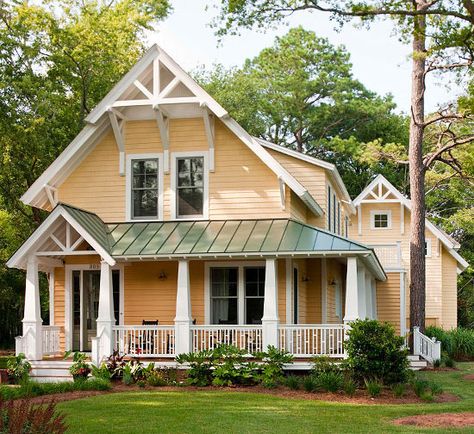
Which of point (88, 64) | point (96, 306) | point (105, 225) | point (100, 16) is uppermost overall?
point (100, 16)

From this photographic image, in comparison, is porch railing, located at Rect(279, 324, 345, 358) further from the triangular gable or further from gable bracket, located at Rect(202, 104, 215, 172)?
gable bracket, located at Rect(202, 104, 215, 172)

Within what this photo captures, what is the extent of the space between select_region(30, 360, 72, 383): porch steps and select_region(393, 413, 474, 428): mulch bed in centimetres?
900

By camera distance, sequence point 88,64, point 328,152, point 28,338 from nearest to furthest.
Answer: point 28,338 → point 88,64 → point 328,152

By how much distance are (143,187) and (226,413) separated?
9.24 metres

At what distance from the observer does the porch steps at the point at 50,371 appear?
19672 mm

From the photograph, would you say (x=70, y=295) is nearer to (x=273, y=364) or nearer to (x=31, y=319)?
(x=31, y=319)

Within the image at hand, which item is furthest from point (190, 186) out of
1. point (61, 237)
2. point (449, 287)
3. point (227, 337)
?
point (449, 287)

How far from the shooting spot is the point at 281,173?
20.5 meters

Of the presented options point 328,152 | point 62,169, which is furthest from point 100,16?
point 328,152

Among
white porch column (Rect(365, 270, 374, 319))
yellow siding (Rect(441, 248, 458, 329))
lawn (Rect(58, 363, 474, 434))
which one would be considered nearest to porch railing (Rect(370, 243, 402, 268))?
white porch column (Rect(365, 270, 374, 319))

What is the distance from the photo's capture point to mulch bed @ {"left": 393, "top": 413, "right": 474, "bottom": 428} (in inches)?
520

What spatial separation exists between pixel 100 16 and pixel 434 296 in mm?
19750

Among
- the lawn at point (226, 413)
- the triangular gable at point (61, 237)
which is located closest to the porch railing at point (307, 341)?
the lawn at point (226, 413)

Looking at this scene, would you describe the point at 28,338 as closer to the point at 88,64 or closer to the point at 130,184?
the point at 130,184
